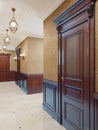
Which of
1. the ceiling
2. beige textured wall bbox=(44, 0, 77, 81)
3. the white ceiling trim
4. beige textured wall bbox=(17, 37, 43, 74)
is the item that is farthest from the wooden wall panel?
the white ceiling trim

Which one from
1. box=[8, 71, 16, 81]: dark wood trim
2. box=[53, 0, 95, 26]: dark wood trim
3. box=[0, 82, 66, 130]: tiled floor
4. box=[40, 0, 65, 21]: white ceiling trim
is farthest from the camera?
box=[8, 71, 16, 81]: dark wood trim

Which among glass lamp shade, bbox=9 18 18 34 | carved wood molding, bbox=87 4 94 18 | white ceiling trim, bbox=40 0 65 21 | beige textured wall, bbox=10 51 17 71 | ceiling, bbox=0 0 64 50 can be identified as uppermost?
ceiling, bbox=0 0 64 50

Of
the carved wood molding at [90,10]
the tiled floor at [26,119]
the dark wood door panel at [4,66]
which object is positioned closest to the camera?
the carved wood molding at [90,10]

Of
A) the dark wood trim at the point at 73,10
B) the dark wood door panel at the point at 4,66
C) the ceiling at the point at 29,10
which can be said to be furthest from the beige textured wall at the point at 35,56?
the dark wood door panel at the point at 4,66

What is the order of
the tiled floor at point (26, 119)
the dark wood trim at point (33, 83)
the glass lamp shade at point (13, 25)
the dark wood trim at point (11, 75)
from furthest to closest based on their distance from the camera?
the dark wood trim at point (11, 75), the dark wood trim at point (33, 83), the glass lamp shade at point (13, 25), the tiled floor at point (26, 119)

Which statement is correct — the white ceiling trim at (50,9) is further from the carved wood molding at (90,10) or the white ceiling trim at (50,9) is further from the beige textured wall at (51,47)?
the carved wood molding at (90,10)

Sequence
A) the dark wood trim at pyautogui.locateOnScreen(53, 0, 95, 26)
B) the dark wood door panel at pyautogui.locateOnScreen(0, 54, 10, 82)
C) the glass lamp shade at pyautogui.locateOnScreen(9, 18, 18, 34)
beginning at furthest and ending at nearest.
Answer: the dark wood door panel at pyautogui.locateOnScreen(0, 54, 10, 82) < the glass lamp shade at pyautogui.locateOnScreen(9, 18, 18, 34) < the dark wood trim at pyautogui.locateOnScreen(53, 0, 95, 26)

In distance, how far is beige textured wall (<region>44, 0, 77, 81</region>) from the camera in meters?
3.43

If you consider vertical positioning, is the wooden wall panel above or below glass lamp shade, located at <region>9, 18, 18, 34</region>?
below

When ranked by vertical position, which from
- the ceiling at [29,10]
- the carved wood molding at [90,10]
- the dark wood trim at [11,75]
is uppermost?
the ceiling at [29,10]

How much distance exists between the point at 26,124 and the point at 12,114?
2.72 ft

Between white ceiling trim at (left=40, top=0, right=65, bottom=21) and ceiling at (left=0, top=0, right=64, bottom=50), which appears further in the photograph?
ceiling at (left=0, top=0, right=64, bottom=50)

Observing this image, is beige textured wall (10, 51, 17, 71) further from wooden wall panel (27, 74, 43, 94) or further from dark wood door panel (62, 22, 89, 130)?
dark wood door panel (62, 22, 89, 130)

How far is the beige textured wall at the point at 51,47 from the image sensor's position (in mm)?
3429
